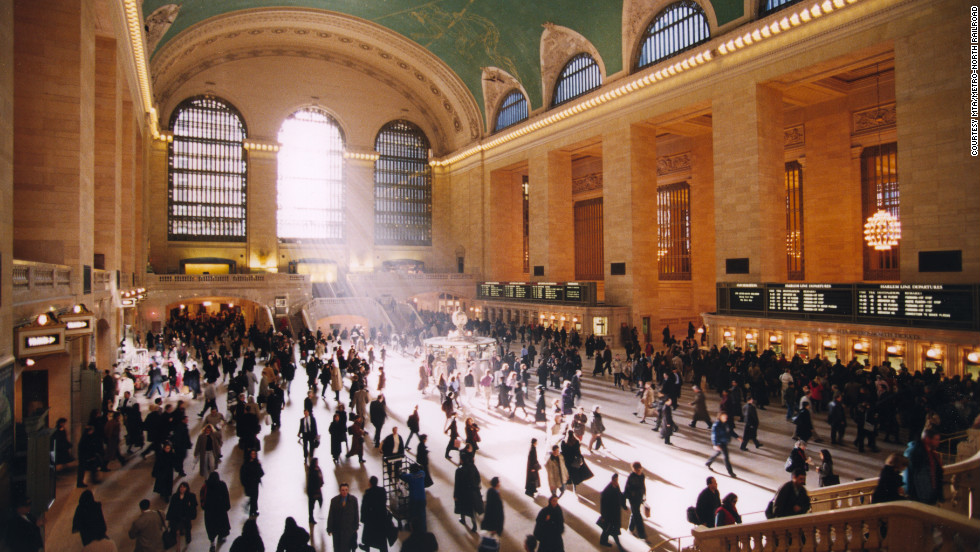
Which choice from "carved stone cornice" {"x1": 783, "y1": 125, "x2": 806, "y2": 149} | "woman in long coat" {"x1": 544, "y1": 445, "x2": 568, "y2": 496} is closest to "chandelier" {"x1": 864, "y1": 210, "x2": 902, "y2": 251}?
"carved stone cornice" {"x1": 783, "y1": 125, "x2": 806, "y2": 149}

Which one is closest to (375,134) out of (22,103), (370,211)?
(370,211)

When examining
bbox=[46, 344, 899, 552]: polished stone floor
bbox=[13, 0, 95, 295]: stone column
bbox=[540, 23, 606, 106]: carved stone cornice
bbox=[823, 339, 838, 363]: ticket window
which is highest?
→ bbox=[540, 23, 606, 106]: carved stone cornice

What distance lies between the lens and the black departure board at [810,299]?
12758 millimetres

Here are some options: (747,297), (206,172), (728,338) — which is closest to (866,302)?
(747,297)

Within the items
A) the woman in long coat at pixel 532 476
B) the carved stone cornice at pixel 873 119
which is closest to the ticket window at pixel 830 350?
the carved stone cornice at pixel 873 119

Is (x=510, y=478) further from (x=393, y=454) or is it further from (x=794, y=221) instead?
(x=794, y=221)

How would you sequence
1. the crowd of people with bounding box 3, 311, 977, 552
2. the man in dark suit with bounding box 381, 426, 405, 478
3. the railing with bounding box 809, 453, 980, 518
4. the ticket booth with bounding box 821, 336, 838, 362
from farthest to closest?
the ticket booth with bounding box 821, 336, 838, 362
the man in dark suit with bounding box 381, 426, 405, 478
the crowd of people with bounding box 3, 311, 977, 552
the railing with bounding box 809, 453, 980, 518

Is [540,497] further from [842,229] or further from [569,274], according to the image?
[569,274]

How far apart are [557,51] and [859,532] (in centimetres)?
2386

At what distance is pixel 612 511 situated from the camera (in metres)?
5.55

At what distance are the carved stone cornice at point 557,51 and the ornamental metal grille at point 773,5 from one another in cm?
671

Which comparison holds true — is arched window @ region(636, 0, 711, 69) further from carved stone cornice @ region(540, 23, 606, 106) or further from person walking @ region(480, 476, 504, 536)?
person walking @ region(480, 476, 504, 536)

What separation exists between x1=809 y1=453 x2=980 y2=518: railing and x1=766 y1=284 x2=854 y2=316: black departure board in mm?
8794

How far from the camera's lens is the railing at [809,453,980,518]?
465cm
